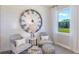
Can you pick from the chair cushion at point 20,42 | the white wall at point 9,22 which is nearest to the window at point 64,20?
the white wall at point 9,22

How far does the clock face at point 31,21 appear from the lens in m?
1.70

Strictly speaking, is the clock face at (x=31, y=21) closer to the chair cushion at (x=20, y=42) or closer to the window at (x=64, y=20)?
the chair cushion at (x=20, y=42)

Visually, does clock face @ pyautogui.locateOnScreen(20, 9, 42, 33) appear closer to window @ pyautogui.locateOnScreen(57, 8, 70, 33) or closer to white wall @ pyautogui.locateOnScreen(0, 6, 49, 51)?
white wall @ pyautogui.locateOnScreen(0, 6, 49, 51)

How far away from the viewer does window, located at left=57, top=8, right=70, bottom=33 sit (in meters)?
1.69

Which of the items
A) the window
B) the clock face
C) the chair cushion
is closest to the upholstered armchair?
the chair cushion

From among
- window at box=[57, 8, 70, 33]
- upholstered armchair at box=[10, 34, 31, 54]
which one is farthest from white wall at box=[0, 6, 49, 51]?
window at box=[57, 8, 70, 33]

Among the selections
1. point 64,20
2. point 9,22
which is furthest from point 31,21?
point 64,20

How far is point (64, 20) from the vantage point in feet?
5.62

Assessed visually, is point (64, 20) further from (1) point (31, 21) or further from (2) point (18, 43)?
(2) point (18, 43)

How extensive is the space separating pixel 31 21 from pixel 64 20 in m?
0.49

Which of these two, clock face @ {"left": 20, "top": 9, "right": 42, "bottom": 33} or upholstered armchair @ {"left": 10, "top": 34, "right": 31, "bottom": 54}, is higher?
clock face @ {"left": 20, "top": 9, "right": 42, "bottom": 33}

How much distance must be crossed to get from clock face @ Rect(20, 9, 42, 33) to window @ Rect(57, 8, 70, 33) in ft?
0.97

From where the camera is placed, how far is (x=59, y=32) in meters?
1.74
